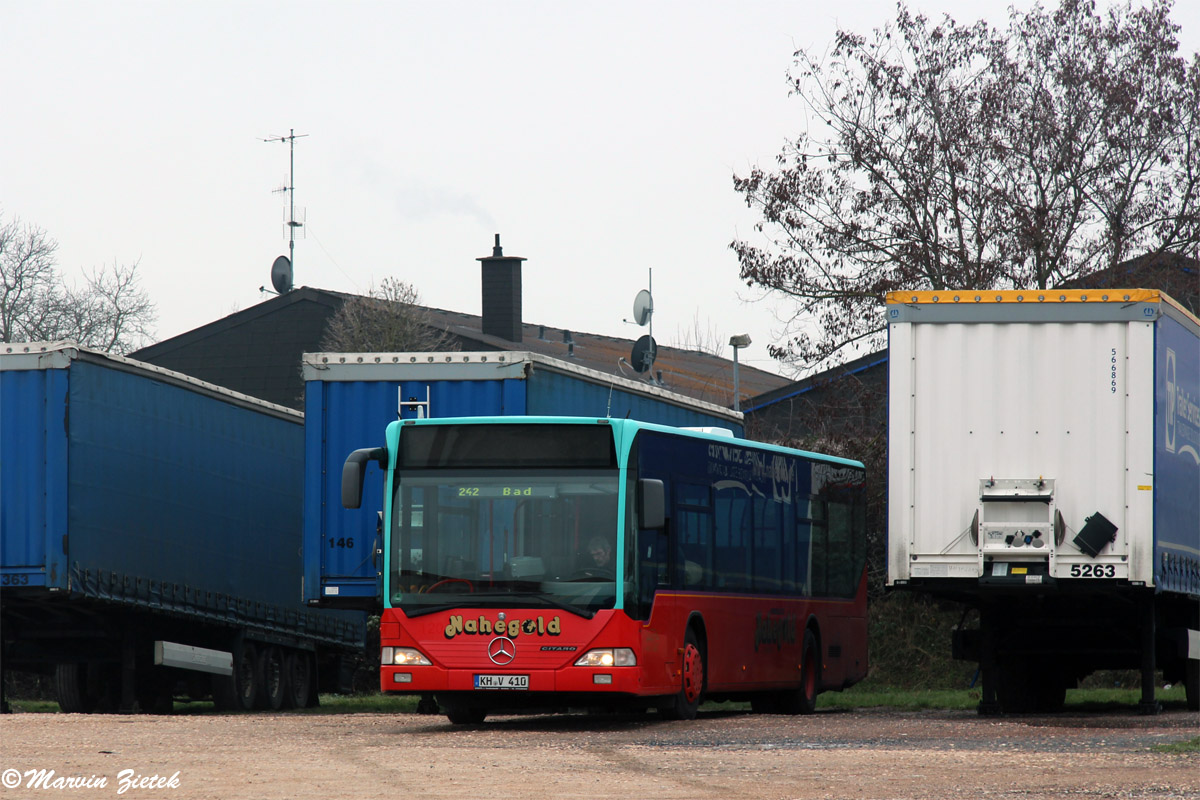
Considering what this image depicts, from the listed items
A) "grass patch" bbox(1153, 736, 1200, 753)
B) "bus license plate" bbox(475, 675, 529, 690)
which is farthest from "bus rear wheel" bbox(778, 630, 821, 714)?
"grass patch" bbox(1153, 736, 1200, 753)

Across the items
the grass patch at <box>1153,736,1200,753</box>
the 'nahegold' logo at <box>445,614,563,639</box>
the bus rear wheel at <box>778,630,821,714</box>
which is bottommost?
the bus rear wheel at <box>778,630,821,714</box>

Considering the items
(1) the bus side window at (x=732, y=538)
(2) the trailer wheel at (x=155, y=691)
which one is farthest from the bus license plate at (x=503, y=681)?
(2) the trailer wheel at (x=155, y=691)

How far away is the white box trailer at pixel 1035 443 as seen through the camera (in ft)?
52.9

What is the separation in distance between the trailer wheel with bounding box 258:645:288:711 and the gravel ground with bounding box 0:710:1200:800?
20.6ft

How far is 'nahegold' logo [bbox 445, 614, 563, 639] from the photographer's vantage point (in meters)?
15.9

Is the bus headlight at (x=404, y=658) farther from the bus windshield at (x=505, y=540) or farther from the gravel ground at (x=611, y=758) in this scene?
the gravel ground at (x=611, y=758)

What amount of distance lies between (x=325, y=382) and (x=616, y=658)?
5609mm

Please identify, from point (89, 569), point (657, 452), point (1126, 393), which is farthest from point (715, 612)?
point (89, 569)

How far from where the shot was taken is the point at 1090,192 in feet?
94.3

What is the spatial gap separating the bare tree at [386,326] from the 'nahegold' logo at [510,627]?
92.0 feet

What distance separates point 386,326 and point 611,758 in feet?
109

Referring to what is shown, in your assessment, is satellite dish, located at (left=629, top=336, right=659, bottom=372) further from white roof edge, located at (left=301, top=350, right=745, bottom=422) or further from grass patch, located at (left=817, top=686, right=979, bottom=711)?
white roof edge, located at (left=301, top=350, right=745, bottom=422)

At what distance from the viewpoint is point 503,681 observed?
52.1ft

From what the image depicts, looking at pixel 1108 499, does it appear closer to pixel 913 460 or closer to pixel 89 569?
pixel 913 460
